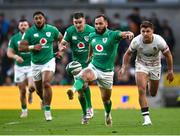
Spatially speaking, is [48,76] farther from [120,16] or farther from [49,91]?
[120,16]

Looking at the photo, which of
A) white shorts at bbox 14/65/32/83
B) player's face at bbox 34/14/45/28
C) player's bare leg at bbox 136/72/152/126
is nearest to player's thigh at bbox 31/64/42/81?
player's face at bbox 34/14/45/28

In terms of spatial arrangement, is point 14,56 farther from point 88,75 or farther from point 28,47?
point 88,75

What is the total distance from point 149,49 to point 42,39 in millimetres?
3468

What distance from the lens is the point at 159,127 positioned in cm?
1881

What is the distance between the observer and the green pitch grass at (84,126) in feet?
57.4

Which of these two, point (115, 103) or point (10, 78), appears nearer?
point (115, 103)

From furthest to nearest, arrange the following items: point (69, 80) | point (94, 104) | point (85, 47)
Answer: point (69, 80) → point (94, 104) → point (85, 47)

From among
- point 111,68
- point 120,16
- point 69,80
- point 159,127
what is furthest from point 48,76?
point 120,16

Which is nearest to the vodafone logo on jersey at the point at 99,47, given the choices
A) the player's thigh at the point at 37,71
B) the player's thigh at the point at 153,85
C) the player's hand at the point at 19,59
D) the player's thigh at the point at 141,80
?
the player's thigh at the point at 141,80

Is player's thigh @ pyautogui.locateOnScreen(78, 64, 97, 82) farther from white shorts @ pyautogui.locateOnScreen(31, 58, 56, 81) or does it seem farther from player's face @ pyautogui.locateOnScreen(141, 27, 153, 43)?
white shorts @ pyautogui.locateOnScreen(31, 58, 56, 81)

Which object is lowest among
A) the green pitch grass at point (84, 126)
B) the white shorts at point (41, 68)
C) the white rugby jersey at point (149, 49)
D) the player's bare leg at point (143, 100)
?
the green pitch grass at point (84, 126)

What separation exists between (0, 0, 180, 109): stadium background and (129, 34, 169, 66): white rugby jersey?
420 inches

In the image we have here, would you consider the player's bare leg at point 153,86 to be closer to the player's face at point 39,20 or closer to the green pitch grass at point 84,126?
the green pitch grass at point 84,126

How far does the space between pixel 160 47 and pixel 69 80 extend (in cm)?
1465
